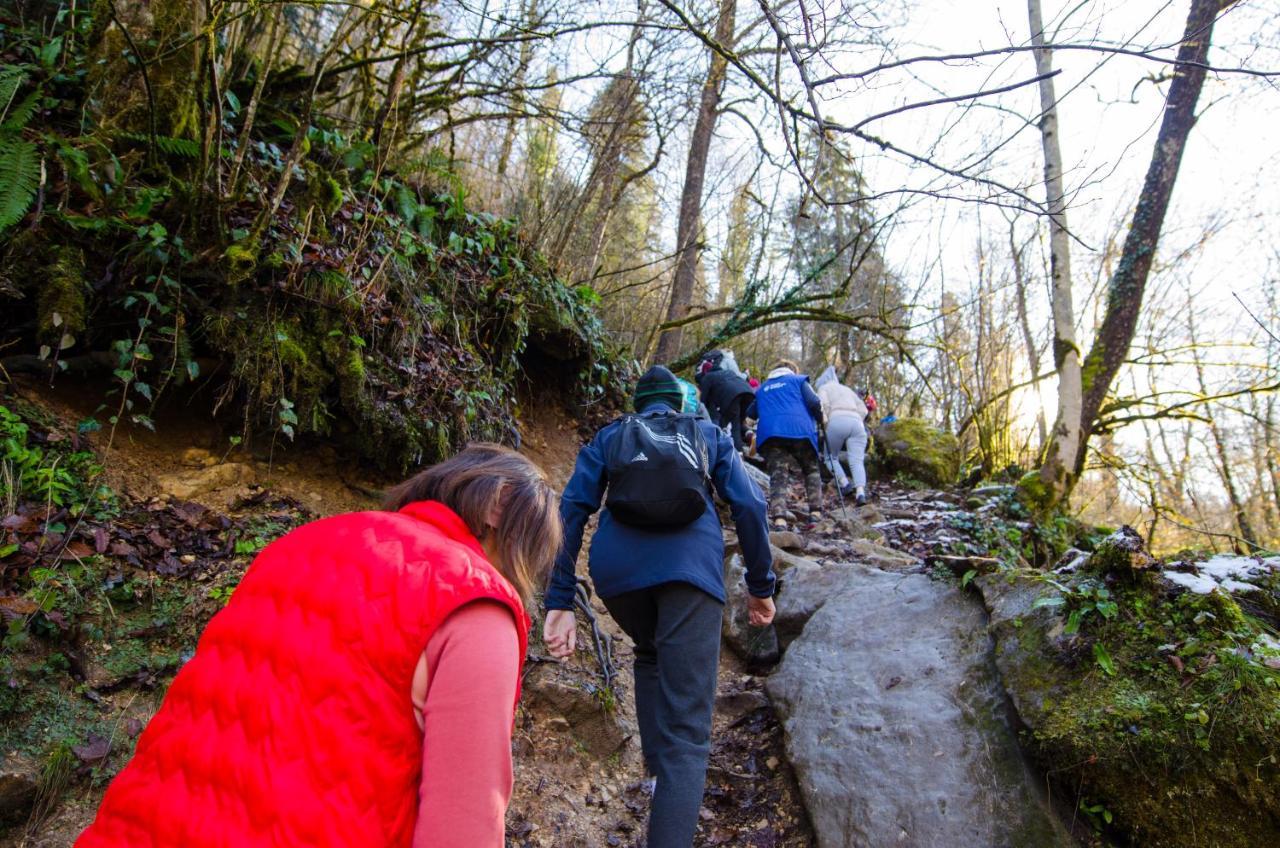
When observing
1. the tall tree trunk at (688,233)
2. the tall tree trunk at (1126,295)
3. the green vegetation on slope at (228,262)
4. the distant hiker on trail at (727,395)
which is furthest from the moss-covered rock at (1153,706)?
the tall tree trunk at (688,233)

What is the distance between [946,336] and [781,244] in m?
3.59

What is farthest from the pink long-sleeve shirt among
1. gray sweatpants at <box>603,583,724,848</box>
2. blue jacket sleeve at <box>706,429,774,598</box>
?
Answer: blue jacket sleeve at <box>706,429,774,598</box>

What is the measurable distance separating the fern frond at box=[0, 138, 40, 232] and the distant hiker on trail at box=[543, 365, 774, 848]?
285 centimetres

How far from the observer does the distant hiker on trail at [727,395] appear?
365 inches

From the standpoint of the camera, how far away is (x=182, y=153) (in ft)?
12.8

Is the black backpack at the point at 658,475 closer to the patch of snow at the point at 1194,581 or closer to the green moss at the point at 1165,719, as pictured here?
the green moss at the point at 1165,719

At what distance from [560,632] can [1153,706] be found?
8.39ft

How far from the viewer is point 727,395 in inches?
366

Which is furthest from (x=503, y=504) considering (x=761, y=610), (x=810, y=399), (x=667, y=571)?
(x=810, y=399)

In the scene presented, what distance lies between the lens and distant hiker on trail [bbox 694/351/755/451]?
9.27 m

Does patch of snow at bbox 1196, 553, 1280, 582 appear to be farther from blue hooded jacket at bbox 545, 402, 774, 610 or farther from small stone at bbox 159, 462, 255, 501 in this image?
small stone at bbox 159, 462, 255, 501

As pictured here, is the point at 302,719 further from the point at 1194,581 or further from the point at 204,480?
the point at 1194,581

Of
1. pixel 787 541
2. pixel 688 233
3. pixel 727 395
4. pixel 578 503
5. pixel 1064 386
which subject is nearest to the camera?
pixel 578 503

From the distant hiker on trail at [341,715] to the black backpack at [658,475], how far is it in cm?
177
